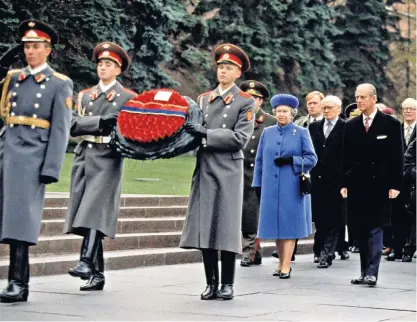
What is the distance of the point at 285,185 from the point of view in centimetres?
1262

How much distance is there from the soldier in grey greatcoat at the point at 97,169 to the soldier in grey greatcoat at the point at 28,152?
905mm

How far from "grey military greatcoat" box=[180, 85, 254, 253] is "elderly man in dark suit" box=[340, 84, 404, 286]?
7.09 feet

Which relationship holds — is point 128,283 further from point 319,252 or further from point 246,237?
point 319,252

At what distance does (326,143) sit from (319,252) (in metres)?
1.48

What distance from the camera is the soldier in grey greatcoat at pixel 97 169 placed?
33.5 feet

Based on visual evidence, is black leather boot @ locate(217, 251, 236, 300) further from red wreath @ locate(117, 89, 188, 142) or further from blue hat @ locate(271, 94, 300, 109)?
blue hat @ locate(271, 94, 300, 109)

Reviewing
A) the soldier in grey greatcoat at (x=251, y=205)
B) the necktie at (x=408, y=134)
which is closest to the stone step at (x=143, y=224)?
the soldier in grey greatcoat at (x=251, y=205)

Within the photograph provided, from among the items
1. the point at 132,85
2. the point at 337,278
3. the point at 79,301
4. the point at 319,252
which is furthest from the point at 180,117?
the point at 132,85

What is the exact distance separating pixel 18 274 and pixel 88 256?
1061 millimetres

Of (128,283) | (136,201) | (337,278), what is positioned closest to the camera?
(128,283)

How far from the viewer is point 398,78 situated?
49031 millimetres

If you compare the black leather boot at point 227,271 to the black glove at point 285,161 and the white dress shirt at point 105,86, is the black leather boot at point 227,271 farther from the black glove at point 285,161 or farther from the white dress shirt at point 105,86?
the black glove at point 285,161

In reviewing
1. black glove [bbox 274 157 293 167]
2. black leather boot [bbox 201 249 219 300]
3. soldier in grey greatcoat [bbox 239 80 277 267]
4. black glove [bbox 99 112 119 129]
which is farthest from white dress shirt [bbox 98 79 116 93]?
soldier in grey greatcoat [bbox 239 80 277 267]

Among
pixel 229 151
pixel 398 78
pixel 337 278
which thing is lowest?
pixel 337 278
